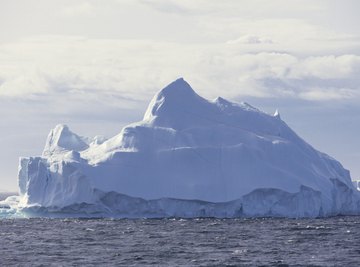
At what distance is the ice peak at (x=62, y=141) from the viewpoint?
7281cm

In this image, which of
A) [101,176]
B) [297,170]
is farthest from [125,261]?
[297,170]

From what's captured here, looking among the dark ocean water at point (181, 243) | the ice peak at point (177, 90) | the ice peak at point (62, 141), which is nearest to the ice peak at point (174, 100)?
the ice peak at point (177, 90)

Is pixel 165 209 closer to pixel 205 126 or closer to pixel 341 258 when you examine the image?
pixel 205 126

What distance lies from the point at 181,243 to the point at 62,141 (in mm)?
31925

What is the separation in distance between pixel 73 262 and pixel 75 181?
1044 inches

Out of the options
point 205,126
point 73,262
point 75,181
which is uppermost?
point 205,126

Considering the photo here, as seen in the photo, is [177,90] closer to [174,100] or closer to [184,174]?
[174,100]

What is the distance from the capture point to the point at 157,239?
152ft

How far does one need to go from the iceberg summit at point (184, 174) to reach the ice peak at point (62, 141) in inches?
115

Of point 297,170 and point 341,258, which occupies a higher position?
point 297,170

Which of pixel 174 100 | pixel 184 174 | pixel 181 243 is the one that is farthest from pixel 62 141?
pixel 181 243

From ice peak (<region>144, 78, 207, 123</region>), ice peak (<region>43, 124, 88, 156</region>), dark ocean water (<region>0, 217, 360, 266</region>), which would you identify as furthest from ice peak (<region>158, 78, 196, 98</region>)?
dark ocean water (<region>0, 217, 360, 266</region>)

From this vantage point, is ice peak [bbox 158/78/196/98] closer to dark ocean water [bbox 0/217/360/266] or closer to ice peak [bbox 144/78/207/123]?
ice peak [bbox 144/78/207/123]

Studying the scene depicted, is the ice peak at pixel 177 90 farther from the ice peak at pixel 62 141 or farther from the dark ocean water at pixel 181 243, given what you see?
the dark ocean water at pixel 181 243
